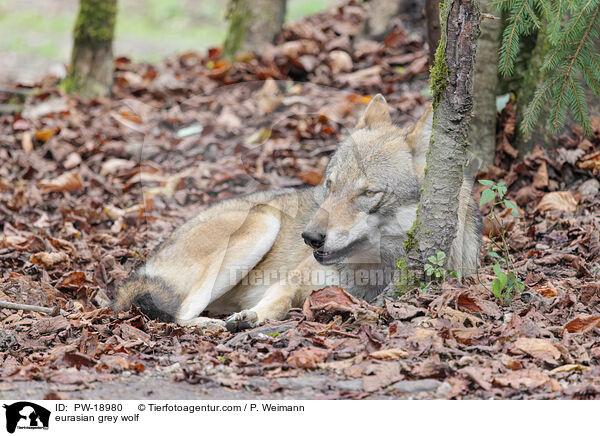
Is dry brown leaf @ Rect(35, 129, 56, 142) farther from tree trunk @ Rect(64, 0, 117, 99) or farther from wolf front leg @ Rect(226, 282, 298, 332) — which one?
wolf front leg @ Rect(226, 282, 298, 332)

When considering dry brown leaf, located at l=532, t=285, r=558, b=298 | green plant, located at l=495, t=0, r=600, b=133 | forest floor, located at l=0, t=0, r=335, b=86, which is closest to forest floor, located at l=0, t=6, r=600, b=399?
dry brown leaf, located at l=532, t=285, r=558, b=298

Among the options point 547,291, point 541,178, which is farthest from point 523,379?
point 541,178

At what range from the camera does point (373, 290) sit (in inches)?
199

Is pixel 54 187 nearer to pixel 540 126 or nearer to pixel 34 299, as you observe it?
pixel 34 299

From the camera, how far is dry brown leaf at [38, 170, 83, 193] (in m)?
7.57

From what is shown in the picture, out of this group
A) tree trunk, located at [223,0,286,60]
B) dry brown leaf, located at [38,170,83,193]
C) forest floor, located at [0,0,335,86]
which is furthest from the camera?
forest floor, located at [0,0,335,86]

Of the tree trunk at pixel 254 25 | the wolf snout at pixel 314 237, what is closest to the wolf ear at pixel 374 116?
the wolf snout at pixel 314 237

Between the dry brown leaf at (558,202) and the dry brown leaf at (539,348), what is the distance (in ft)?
8.93

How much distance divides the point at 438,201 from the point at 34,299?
3.23m

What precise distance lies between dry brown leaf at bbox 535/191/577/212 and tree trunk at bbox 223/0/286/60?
596 cm

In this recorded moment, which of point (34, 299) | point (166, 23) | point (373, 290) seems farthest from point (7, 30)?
point (373, 290)

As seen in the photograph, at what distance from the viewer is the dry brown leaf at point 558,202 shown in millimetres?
5973

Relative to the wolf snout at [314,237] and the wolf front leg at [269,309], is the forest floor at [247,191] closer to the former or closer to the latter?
the wolf front leg at [269,309]

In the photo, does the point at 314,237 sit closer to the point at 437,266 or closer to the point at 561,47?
the point at 437,266
